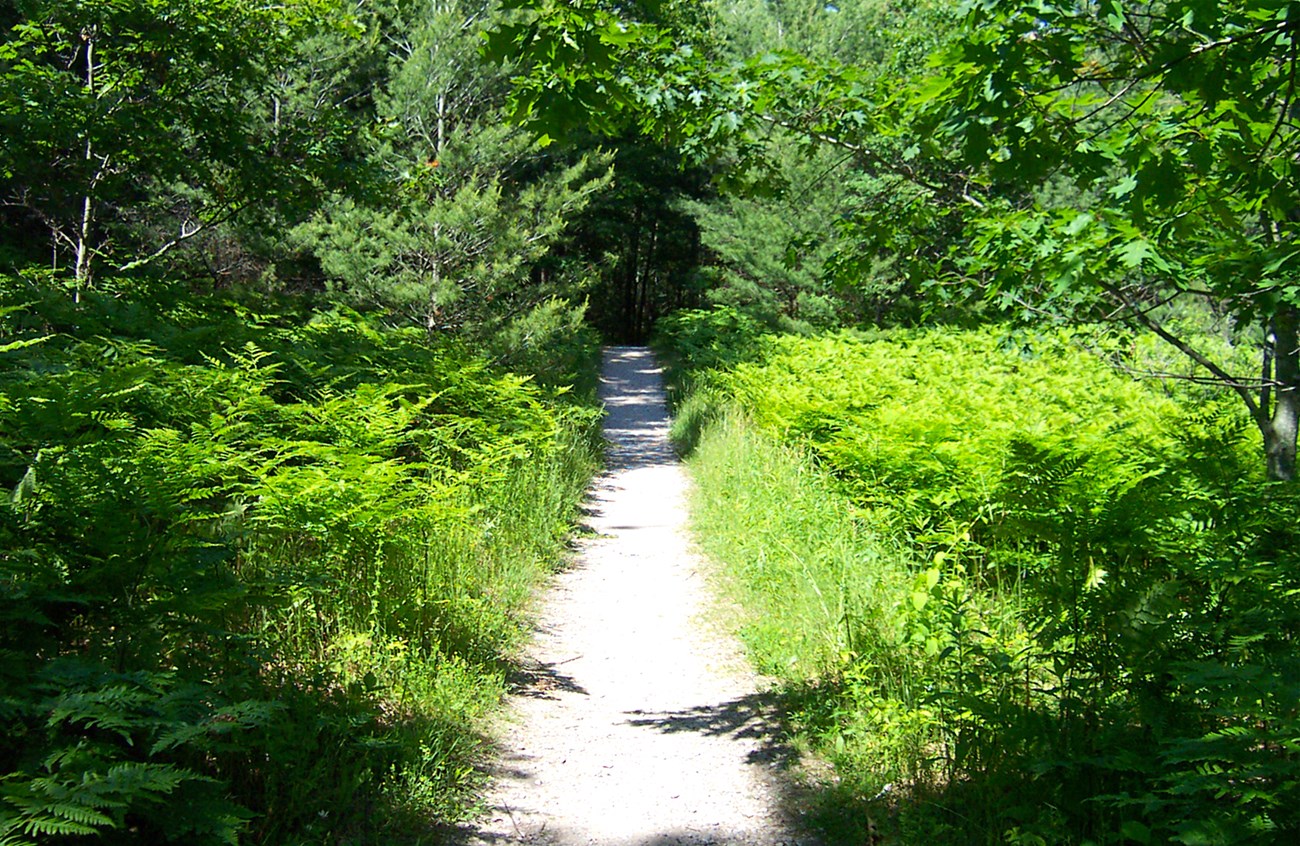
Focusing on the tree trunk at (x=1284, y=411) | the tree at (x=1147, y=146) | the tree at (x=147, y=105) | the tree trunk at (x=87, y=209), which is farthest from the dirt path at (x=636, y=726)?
the tree trunk at (x=87, y=209)

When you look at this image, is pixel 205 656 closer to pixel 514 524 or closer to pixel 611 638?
pixel 611 638

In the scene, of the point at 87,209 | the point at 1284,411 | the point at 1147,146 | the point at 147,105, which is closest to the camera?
the point at 1147,146

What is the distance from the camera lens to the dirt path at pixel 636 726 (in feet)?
12.8

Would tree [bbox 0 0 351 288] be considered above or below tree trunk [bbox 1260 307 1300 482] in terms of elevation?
above

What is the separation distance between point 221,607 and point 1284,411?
5387mm

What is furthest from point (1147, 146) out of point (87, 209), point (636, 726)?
point (87, 209)

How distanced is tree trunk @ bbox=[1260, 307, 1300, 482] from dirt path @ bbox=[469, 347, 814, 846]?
312cm

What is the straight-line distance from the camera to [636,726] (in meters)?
4.94

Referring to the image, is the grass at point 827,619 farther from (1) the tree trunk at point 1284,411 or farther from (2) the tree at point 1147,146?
(1) the tree trunk at point 1284,411

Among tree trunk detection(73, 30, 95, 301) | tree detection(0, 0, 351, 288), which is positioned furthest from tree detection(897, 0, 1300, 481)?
tree trunk detection(73, 30, 95, 301)

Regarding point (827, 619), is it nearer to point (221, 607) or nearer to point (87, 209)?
point (221, 607)

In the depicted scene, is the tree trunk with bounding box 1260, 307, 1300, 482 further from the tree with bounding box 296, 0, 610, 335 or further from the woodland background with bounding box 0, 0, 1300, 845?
the tree with bounding box 296, 0, 610, 335

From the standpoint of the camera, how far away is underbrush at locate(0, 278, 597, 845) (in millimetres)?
2732

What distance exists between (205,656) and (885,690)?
9.99ft
